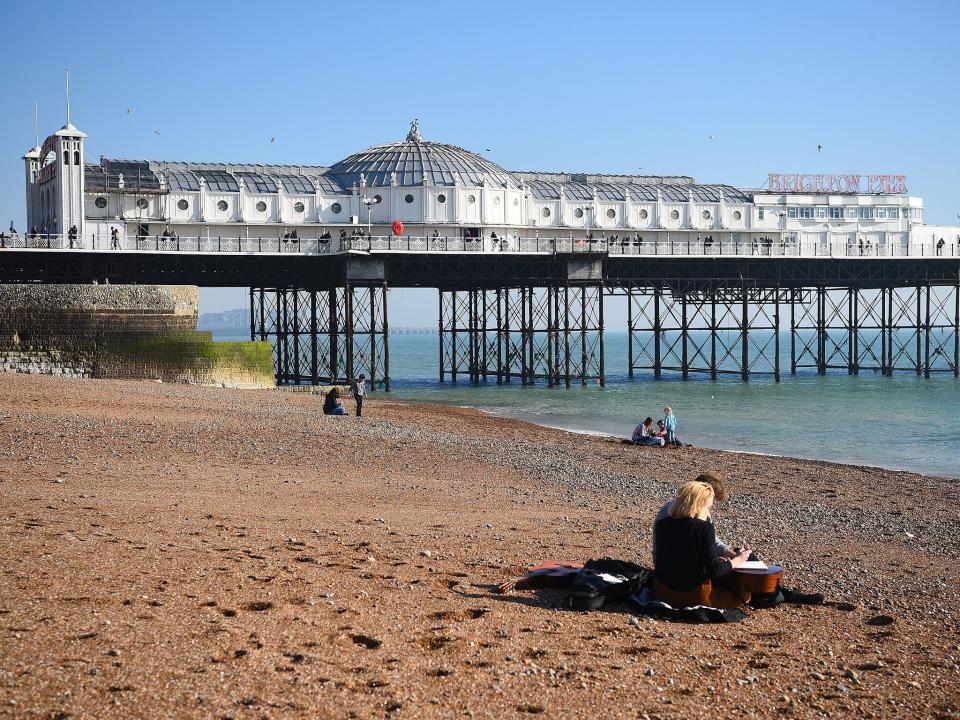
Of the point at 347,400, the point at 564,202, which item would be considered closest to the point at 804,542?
the point at 347,400

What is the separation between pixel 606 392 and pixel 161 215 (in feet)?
74.9

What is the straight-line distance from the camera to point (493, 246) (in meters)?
56.4

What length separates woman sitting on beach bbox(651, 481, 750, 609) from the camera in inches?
393

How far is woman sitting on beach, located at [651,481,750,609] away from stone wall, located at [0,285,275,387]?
3390 cm

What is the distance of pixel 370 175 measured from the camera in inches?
2350

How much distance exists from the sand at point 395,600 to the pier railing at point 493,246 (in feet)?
99.9

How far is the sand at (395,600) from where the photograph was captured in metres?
7.98

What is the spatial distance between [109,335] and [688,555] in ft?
114

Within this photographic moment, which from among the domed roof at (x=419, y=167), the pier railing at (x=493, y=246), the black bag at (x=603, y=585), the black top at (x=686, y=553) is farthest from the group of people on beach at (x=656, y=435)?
the domed roof at (x=419, y=167)

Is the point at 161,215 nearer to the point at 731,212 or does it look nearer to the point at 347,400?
the point at 347,400

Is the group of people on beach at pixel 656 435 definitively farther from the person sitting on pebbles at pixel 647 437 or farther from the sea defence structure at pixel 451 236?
the sea defence structure at pixel 451 236

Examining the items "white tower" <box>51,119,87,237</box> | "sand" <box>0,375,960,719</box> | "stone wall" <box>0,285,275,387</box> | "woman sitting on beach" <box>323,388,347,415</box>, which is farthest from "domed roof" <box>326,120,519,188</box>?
"sand" <box>0,375,960,719</box>

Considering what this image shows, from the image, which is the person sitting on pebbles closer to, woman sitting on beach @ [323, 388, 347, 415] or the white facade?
Result: woman sitting on beach @ [323, 388, 347, 415]

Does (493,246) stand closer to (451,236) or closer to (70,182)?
(451,236)
